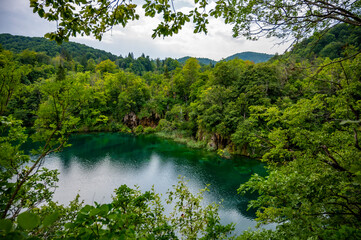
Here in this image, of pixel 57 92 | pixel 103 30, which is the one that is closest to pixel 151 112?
pixel 57 92

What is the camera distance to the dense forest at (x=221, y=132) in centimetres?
238

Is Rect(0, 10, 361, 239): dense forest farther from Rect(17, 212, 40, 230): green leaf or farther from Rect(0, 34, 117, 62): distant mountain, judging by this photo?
Rect(0, 34, 117, 62): distant mountain

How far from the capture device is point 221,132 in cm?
1684

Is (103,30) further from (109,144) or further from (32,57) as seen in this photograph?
(32,57)

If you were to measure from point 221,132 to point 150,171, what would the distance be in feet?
26.6

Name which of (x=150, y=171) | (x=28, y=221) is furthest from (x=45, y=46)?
(x=28, y=221)

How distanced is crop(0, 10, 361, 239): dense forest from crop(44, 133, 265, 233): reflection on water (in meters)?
1.67

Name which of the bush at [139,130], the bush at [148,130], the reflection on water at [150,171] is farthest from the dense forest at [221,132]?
the reflection on water at [150,171]

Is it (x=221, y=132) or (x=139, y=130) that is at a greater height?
(x=221, y=132)

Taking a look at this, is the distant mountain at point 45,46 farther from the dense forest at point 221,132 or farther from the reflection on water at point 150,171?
the reflection on water at point 150,171

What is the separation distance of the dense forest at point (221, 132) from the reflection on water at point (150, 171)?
5.47 ft

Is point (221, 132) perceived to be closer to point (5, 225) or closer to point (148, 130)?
point (148, 130)

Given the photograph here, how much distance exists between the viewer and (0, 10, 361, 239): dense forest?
2.38 m

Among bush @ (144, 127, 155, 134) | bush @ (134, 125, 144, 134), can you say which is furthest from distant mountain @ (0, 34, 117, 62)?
bush @ (144, 127, 155, 134)
